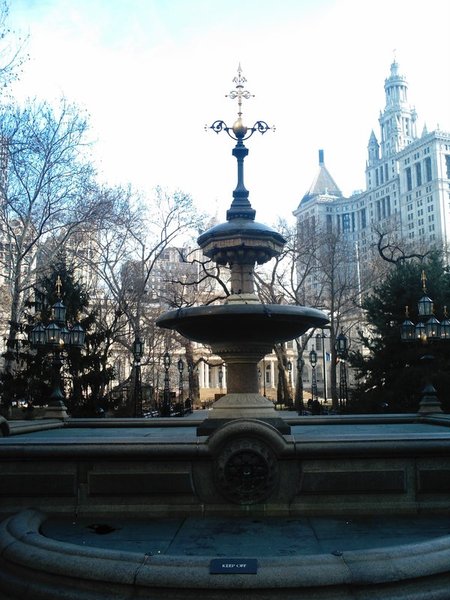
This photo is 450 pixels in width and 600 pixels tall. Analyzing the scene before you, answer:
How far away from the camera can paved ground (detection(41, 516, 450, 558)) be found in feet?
18.9

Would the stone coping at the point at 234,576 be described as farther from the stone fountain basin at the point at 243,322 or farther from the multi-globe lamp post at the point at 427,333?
the multi-globe lamp post at the point at 427,333

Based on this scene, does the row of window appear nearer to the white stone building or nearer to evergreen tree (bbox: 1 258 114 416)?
the white stone building

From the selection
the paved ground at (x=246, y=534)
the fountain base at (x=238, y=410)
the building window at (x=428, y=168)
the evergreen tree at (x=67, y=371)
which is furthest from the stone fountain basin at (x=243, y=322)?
the building window at (x=428, y=168)

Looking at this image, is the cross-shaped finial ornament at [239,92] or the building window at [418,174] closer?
the cross-shaped finial ornament at [239,92]

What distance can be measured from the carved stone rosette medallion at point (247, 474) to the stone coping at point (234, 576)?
1.89 meters

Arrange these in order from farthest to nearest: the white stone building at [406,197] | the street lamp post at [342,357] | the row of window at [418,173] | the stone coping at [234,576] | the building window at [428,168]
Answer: the row of window at [418,173] → the building window at [428,168] → the white stone building at [406,197] → the street lamp post at [342,357] → the stone coping at [234,576]

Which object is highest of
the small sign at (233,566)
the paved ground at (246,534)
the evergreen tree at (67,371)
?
the evergreen tree at (67,371)

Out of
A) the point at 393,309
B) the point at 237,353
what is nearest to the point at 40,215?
the point at 393,309

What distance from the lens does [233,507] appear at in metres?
7.14

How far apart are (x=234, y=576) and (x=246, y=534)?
1560 millimetres

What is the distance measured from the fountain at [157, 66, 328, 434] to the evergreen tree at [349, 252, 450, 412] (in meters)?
13.6

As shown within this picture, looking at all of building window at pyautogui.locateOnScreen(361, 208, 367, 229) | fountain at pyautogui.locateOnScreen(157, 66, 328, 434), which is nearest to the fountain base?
fountain at pyautogui.locateOnScreen(157, 66, 328, 434)

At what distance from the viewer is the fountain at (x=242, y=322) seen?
849 cm

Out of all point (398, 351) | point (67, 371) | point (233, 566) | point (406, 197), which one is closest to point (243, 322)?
point (233, 566)
